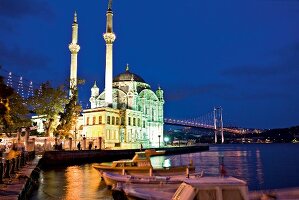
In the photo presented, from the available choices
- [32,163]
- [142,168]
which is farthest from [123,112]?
[142,168]

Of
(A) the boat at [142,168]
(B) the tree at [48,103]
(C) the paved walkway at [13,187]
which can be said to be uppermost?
(B) the tree at [48,103]

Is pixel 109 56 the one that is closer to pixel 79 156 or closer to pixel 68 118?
pixel 68 118

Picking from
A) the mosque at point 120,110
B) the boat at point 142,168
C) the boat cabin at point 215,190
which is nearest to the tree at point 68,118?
the mosque at point 120,110

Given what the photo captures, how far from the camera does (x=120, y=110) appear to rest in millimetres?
72375

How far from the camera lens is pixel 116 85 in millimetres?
86125

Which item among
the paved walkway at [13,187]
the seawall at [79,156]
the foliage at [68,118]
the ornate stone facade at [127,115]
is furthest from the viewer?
the ornate stone facade at [127,115]

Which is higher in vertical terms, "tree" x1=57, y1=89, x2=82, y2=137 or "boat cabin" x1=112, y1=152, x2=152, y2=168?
"tree" x1=57, y1=89, x2=82, y2=137

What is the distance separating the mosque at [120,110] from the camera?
67562mm

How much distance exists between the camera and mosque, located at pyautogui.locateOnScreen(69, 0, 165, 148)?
2660 inches

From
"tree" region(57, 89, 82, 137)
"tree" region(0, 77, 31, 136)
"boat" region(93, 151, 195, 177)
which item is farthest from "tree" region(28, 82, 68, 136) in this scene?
"boat" region(93, 151, 195, 177)

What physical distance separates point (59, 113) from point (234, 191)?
1905 inches

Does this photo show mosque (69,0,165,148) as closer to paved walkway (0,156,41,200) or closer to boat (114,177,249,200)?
paved walkway (0,156,41,200)

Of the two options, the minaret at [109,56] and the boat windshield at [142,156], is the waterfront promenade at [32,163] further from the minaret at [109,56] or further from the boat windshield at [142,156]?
the minaret at [109,56]

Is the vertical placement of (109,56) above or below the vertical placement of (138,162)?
above
